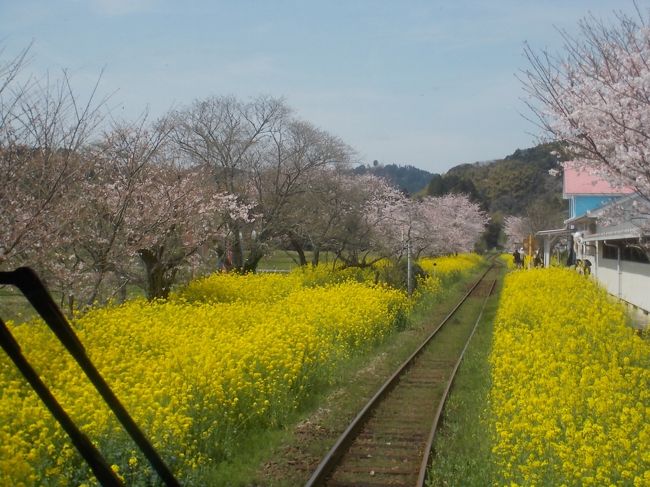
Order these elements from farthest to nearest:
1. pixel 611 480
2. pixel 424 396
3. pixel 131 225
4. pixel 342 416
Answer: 1. pixel 131 225
2. pixel 424 396
3. pixel 342 416
4. pixel 611 480

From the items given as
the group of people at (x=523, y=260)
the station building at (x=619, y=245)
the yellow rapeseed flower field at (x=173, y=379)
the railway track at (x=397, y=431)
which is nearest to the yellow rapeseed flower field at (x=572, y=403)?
the railway track at (x=397, y=431)

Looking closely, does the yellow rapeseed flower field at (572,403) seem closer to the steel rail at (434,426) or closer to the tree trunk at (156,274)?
the steel rail at (434,426)

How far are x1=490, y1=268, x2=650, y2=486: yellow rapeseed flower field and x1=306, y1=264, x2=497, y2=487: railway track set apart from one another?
94 centimetres

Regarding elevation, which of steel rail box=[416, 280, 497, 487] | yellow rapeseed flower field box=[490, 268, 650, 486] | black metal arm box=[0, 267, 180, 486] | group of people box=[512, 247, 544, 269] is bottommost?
steel rail box=[416, 280, 497, 487]

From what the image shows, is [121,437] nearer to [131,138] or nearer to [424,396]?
[424,396]

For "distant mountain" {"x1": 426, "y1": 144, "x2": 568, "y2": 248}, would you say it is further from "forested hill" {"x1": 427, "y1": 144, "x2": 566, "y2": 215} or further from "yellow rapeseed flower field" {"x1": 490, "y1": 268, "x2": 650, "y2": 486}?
"yellow rapeseed flower field" {"x1": 490, "y1": 268, "x2": 650, "y2": 486}

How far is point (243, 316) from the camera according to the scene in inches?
488

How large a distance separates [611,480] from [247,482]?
3252 millimetres

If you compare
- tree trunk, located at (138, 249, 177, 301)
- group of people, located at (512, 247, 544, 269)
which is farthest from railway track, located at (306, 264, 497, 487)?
group of people, located at (512, 247, 544, 269)

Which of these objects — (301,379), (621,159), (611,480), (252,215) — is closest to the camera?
(611,480)

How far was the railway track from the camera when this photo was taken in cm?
674

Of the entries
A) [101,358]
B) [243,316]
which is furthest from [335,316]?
[101,358]

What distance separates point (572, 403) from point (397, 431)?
8.36 feet

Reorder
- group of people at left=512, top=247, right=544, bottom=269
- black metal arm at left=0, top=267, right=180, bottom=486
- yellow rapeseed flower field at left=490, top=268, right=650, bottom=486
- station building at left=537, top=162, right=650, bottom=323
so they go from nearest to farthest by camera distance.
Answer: black metal arm at left=0, top=267, right=180, bottom=486 → yellow rapeseed flower field at left=490, top=268, right=650, bottom=486 → station building at left=537, top=162, right=650, bottom=323 → group of people at left=512, top=247, right=544, bottom=269
